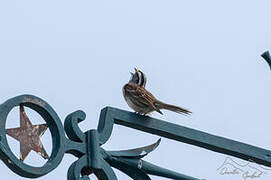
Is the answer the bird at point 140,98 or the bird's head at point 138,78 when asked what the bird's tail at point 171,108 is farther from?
the bird's head at point 138,78

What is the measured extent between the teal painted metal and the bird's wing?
98.8 inches

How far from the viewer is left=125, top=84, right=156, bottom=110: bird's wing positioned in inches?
254

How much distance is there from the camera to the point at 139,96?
666 centimetres

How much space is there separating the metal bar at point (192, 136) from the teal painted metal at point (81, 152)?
1.5 inches

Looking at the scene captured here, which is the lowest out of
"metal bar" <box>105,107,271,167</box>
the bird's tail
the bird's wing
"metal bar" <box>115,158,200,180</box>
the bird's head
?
"metal bar" <box>115,158,200,180</box>

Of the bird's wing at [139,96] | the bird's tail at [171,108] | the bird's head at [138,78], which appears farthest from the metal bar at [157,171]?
the bird's head at [138,78]

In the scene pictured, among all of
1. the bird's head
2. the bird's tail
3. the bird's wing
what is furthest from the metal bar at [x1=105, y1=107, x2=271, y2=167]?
the bird's head

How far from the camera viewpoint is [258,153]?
4.11 m

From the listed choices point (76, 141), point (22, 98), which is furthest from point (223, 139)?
point (22, 98)

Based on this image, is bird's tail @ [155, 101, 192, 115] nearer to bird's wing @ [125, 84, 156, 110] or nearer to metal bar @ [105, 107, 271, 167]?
bird's wing @ [125, 84, 156, 110]

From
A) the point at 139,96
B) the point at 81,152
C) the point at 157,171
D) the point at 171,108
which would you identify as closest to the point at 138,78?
the point at 139,96

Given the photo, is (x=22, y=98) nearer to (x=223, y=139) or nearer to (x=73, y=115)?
(x=73, y=115)

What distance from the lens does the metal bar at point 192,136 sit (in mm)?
3870

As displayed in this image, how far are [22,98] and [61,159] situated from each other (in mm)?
286
